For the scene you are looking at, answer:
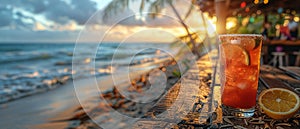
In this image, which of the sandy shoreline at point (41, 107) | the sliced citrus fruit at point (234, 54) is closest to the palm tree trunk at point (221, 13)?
the sandy shoreline at point (41, 107)

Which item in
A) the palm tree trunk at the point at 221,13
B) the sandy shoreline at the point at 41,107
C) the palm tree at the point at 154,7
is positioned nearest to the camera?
the sandy shoreline at the point at 41,107

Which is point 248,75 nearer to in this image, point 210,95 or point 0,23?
point 210,95

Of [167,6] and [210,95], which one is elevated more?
[167,6]

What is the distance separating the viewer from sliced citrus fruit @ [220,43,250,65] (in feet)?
3.34

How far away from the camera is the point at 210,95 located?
152cm

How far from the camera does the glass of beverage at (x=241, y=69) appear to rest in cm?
100

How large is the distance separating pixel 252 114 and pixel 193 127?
320 mm

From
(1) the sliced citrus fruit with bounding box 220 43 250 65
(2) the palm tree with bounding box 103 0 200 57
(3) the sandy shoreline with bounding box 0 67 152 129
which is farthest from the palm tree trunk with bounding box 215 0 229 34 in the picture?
(1) the sliced citrus fruit with bounding box 220 43 250 65

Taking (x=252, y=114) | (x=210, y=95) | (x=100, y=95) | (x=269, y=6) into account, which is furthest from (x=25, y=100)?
(x=269, y=6)

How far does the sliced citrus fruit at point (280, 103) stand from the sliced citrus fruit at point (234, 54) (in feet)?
0.70

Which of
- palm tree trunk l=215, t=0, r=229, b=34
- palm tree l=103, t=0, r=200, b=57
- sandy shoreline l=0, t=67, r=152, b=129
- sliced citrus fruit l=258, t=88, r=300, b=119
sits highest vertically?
palm tree l=103, t=0, r=200, b=57

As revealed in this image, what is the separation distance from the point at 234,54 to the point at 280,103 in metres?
0.32

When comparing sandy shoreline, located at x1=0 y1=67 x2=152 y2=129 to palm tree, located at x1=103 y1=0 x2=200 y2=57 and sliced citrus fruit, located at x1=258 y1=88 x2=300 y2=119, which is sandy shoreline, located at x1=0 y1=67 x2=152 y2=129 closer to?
palm tree, located at x1=103 y1=0 x2=200 y2=57

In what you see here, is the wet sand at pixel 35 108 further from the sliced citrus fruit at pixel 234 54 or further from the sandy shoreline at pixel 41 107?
the sliced citrus fruit at pixel 234 54
